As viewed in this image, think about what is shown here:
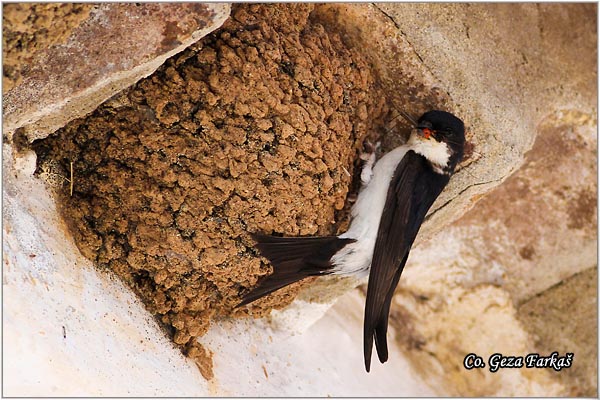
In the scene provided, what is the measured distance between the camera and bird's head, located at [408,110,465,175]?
3.37 metres

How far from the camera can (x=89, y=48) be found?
250 cm

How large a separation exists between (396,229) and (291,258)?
0.41 m

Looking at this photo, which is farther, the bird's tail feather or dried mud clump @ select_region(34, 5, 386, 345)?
the bird's tail feather

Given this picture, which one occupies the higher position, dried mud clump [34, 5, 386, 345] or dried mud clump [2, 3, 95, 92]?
dried mud clump [2, 3, 95, 92]

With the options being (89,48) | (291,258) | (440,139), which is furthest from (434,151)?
(89,48)

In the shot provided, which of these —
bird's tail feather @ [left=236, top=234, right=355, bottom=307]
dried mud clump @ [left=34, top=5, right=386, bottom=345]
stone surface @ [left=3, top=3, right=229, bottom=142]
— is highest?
stone surface @ [left=3, top=3, right=229, bottom=142]

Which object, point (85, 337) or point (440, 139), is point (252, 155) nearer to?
point (440, 139)

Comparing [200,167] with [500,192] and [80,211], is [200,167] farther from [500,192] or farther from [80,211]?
[500,192]

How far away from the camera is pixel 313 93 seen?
324 centimetres

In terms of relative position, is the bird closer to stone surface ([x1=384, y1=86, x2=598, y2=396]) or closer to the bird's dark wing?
the bird's dark wing

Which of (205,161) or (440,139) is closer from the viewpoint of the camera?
(205,161)

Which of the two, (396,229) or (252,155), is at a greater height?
(252,155)

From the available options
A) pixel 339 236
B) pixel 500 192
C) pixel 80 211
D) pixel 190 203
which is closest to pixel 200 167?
pixel 190 203

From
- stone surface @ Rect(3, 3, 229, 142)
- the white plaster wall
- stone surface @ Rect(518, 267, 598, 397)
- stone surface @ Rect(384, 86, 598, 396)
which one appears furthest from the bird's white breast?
stone surface @ Rect(518, 267, 598, 397)
